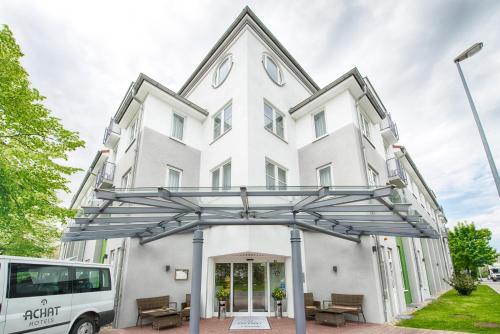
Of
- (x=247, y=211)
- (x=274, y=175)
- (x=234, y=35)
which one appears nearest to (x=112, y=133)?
(x=234, y=35)

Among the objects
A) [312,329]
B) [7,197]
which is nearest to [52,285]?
[7,197]

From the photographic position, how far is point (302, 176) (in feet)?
46.3

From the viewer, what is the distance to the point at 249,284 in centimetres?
1208

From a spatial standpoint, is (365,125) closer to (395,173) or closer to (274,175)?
(395,173)

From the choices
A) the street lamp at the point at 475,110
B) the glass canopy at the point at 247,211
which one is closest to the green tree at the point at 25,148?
the glass canopy at the point at 247,211

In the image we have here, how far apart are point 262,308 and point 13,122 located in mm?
12169

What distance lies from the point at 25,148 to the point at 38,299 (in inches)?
234

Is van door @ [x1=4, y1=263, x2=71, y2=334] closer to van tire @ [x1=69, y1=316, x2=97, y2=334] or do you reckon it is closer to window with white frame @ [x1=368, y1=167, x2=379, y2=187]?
van tire @ [x1=69, y1=316, x2=97, y2=334]

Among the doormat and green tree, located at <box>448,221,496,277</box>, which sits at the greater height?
green tree, located at <box>448,221,496,277</box>

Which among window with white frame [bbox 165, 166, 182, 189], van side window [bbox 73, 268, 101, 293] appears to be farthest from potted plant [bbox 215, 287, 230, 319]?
window with white frame [bbox 165, 166, 182, 189]

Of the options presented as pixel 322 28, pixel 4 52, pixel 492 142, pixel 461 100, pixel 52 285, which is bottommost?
pixel 52 285

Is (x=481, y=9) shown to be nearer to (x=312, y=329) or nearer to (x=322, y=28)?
(x=322, y=28)

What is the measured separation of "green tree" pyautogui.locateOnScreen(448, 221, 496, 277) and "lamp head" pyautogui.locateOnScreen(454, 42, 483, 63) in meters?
41.3

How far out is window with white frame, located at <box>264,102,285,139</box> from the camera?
542 inches
